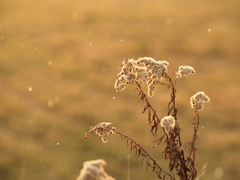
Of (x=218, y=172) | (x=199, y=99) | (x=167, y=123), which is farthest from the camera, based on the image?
(x=218, y=172)

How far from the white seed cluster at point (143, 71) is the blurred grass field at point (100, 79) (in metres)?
1.94

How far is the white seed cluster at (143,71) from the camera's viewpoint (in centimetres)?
140

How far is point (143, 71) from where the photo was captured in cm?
142

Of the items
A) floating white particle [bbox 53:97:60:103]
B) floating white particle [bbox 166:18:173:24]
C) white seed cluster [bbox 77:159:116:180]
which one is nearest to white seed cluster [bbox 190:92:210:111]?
white seed cluster [bbox 77:159:116:180]

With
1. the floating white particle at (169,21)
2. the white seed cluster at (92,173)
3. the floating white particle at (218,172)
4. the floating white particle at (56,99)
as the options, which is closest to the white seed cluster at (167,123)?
the white seed cluster at (92,173)

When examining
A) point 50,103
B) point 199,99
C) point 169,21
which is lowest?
point 199,99

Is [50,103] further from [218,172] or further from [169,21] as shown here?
[218,172]

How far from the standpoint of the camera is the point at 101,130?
4.87 feet

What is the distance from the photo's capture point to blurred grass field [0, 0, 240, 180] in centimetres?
343

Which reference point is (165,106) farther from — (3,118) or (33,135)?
(3,118)

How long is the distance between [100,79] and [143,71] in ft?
8.06

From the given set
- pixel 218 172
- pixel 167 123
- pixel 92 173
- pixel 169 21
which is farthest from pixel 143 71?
pixel 169 21

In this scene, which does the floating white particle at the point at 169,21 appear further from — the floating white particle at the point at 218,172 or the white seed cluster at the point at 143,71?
the white seed cluster at the point at 143,71

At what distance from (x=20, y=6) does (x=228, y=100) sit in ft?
7.24
